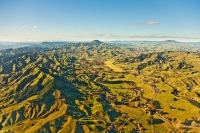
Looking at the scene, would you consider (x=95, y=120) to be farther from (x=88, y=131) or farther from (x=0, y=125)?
A: (x=0, y=125)

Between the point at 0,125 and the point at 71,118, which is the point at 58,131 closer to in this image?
the point at 71,118

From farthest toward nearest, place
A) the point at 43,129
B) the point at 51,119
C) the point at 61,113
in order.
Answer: the point at 61,113, the point at 51,119, the point at 43,129

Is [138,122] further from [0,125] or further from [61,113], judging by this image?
[0,125]

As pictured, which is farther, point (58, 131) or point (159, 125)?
point (159, 125)

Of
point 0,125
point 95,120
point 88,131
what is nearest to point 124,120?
point 95,120

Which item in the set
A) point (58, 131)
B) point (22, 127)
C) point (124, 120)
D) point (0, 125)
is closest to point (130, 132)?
point (124, 120)

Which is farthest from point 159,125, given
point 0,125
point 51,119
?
point 0,125

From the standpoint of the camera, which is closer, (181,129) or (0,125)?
(181,129)

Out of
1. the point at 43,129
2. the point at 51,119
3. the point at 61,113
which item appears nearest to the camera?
the point at 43,129
